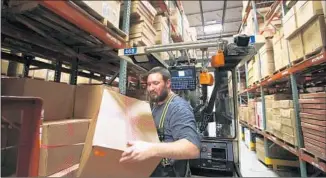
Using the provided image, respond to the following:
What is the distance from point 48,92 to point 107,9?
0.99 metres

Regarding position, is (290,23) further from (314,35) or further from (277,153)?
(277,153)

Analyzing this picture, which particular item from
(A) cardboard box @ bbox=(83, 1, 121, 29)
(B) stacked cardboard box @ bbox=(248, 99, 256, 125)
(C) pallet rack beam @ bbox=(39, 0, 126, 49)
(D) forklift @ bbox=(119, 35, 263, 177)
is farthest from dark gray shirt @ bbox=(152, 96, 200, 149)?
(B) stacked cardboard box @ bbox=(248, 99, 256, 125)

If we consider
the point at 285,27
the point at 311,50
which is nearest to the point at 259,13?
the point at 285,27

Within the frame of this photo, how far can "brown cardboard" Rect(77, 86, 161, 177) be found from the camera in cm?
93

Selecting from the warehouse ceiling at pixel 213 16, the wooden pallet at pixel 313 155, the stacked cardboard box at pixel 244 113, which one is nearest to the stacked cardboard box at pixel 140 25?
the wooden pallet at pixel 313 155

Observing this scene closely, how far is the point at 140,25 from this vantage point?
2520mm

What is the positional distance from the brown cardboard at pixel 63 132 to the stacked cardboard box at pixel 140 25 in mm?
1308

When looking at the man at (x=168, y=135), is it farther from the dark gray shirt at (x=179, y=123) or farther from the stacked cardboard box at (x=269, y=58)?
the stacked cardboard box at (x=269, y=58)

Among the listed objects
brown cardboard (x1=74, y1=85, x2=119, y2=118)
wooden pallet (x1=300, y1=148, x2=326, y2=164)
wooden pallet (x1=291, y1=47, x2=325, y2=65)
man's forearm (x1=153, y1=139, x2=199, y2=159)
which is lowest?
wooden pallet (x1=300, y1=148, x2=326, y2=164)

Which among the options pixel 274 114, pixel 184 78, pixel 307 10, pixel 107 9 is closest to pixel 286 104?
pixel 274 114

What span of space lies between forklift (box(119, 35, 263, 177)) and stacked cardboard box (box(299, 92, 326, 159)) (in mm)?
910

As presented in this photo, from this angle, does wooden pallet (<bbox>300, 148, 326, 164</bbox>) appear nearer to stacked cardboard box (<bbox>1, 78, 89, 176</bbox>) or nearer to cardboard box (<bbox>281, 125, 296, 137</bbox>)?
cardboard box (<bbox>281, 125, 296, 137</bbox>)

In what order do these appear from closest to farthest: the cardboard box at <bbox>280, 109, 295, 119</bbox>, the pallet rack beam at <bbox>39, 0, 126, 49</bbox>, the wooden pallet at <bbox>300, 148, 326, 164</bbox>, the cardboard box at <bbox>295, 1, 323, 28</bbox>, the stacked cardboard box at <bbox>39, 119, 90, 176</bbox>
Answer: the stacked cardboard box at <bbox>39, 119, 90, 176</bbox>, the pallet rack beam at <bbox>39, 0, 126, 49</bbox>, the cardboard box at <bbox>295, 1, 323, 28</bbox>, the wooden pallet at <bbox>300, 148, 326, 164</bbox>, the cardboard box at <bbox>280, 109, 295, 119</bbox>

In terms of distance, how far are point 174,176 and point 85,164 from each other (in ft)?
2.83
